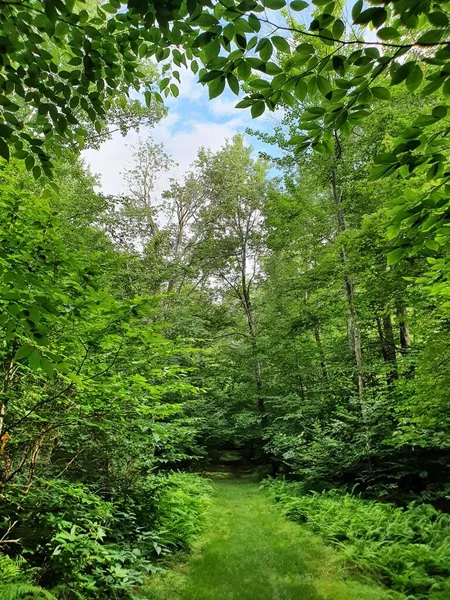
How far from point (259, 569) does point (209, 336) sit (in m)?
10.3

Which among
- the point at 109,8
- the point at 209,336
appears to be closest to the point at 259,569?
the point at 109,8

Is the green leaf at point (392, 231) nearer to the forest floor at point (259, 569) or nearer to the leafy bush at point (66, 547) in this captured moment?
the leafy bush at point (66, 547)

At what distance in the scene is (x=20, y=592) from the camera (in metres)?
2.48

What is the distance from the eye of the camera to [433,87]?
3.26ft

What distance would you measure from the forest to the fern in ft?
0.07

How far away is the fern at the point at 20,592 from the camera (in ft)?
7.89

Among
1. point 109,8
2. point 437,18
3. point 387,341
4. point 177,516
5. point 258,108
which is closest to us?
point 437,18

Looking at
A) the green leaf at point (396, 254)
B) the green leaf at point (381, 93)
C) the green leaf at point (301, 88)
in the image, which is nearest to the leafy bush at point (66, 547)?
the green leaf at point (396, 254)

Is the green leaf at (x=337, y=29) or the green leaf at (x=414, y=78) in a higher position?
the green leaf at (x=337, y=29)

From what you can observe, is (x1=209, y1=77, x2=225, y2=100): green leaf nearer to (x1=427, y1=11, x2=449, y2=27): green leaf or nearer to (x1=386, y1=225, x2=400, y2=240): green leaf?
(x1=427, y1=11, x2=449, y2=27): green leaf

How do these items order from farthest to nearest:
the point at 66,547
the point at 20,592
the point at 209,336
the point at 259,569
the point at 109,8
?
the point at 209,336, the point at 259,569, the point at 66,547, the point at 20,592, the point at 109,8

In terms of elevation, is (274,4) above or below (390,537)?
above

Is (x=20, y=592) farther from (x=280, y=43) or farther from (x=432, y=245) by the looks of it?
(x=280, y=43)

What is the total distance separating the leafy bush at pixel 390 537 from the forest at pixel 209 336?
0.12 ft
